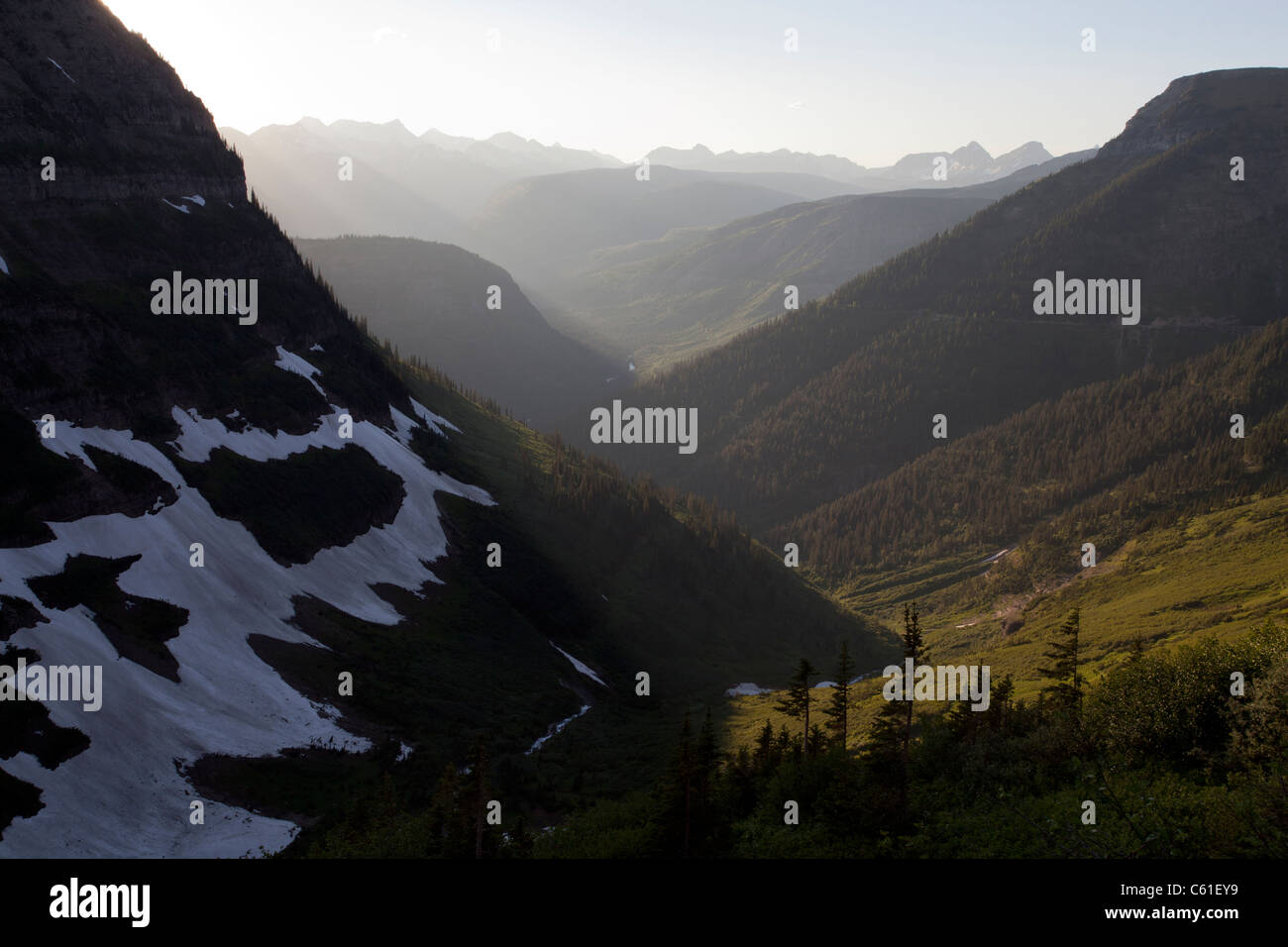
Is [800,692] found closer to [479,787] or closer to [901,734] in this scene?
[901,734]

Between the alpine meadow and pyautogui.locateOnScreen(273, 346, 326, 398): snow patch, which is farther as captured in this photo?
pyautogui.locateOnScreen(273, 346, 326, 398): snow patch

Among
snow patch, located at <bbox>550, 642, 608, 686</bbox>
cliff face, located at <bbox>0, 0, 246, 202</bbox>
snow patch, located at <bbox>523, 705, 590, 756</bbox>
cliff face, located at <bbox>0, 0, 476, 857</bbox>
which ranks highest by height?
cliff face, located at <bbox>0, 0, 246, 202</bbox>

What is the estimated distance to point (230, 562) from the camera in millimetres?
72562

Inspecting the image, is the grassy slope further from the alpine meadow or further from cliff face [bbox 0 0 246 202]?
cliff face [bbox 0 0 246 202]

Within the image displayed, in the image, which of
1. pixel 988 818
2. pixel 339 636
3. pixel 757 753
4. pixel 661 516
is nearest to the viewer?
pixel 988 818

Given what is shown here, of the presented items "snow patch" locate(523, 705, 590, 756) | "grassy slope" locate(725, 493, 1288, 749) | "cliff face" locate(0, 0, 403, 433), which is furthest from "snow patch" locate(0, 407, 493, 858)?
"grassy slope" locate(725, 493, 1288, 749)

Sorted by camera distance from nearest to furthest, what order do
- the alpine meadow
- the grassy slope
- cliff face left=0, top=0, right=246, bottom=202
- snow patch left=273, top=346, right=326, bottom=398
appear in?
1. the alpine meadow
2. cliff face left=0, top=0, right=246, bottom=202
3. the grassy slope
4. snow patch left=273, top=346, right=326, bottom=398

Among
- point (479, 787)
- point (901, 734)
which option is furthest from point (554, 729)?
point (901, 734)

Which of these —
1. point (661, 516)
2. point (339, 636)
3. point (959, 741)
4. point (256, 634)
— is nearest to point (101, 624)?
point (256, 634)

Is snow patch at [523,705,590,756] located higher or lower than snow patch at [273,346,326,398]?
lower

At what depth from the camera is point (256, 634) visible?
2665 inches

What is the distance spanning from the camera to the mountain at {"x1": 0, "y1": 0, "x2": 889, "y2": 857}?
4950 cm
